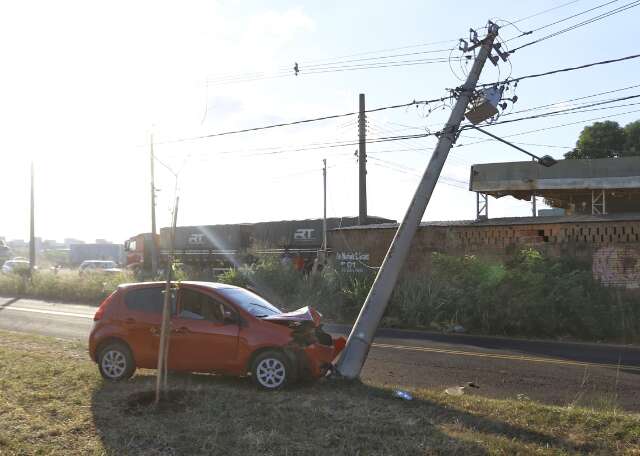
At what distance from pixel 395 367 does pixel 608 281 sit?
40.2 ft

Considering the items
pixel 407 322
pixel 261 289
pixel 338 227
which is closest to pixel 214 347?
pixel 407 322

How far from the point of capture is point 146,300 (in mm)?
8641

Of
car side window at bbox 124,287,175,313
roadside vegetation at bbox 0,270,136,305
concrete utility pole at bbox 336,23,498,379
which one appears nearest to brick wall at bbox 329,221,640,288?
roadside vegetation at bbox 0,270,136,305

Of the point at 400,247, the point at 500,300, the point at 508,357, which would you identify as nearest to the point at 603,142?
the point at 500,300

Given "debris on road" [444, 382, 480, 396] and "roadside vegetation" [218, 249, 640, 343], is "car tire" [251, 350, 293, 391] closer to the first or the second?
"debris on road" [444, 382, 480, 396]

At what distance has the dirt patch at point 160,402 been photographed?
643 cm

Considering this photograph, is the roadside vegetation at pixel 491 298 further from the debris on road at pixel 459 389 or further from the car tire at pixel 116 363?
the car tire at pixel 116 363

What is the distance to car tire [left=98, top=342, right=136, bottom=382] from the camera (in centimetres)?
833

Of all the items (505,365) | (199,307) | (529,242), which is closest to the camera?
(199,307)

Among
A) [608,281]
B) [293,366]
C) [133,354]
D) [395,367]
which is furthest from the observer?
[608,281]

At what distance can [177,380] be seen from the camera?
8156mm

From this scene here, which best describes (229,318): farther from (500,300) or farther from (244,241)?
(244,241)

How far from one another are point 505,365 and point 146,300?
21.3 ft

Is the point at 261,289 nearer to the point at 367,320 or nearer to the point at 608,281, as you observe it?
the point at 608,281
